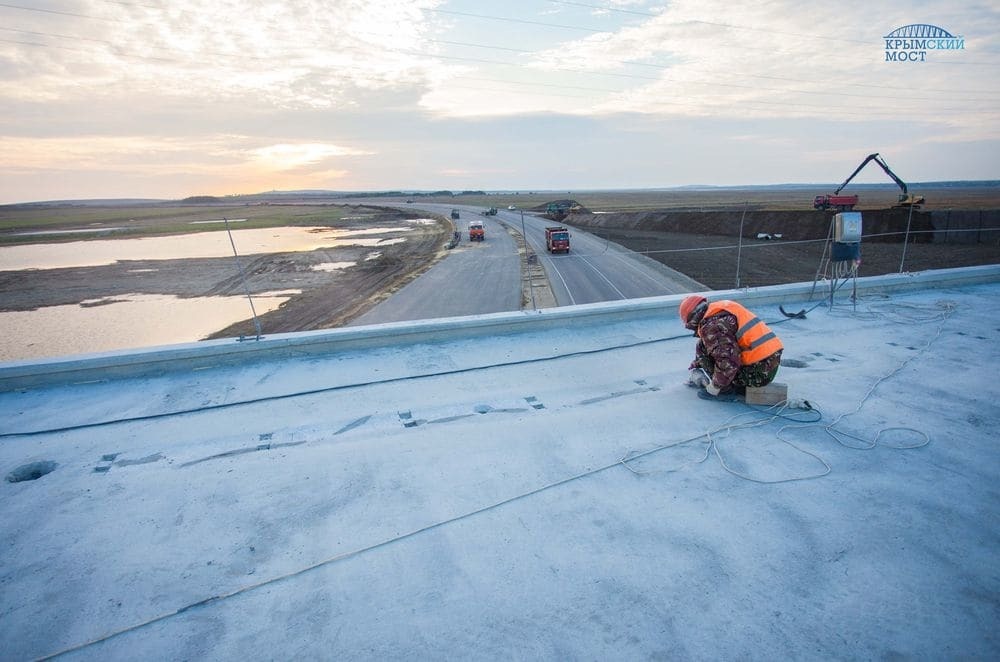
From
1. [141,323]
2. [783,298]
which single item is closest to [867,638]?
[783,298]

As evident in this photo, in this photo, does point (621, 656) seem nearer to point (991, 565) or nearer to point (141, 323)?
point (991, 565)

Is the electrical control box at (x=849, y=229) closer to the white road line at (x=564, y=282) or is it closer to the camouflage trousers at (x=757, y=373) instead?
the camouflage trousers at (x=757, y=373)

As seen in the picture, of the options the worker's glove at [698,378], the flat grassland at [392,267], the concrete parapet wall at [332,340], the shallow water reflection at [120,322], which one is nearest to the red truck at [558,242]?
the flat grassland at [392,267]

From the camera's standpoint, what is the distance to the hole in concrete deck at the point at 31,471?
11.2ft

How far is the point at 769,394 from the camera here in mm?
4078

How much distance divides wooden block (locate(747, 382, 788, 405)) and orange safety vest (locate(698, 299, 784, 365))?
24 cm

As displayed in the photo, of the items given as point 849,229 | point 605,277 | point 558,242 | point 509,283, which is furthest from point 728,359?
point 558,242

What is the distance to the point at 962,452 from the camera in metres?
3.36

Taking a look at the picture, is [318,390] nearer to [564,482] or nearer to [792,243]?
[564,482]

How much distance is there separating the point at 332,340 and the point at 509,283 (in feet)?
76.5

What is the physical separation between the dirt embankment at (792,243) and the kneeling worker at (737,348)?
45.2ft

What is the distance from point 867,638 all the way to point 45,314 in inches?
1478

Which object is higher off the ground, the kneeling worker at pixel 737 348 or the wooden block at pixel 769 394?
the kneeling worker at pixel 737 348

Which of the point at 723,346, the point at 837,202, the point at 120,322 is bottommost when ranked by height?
the point at 120,322
